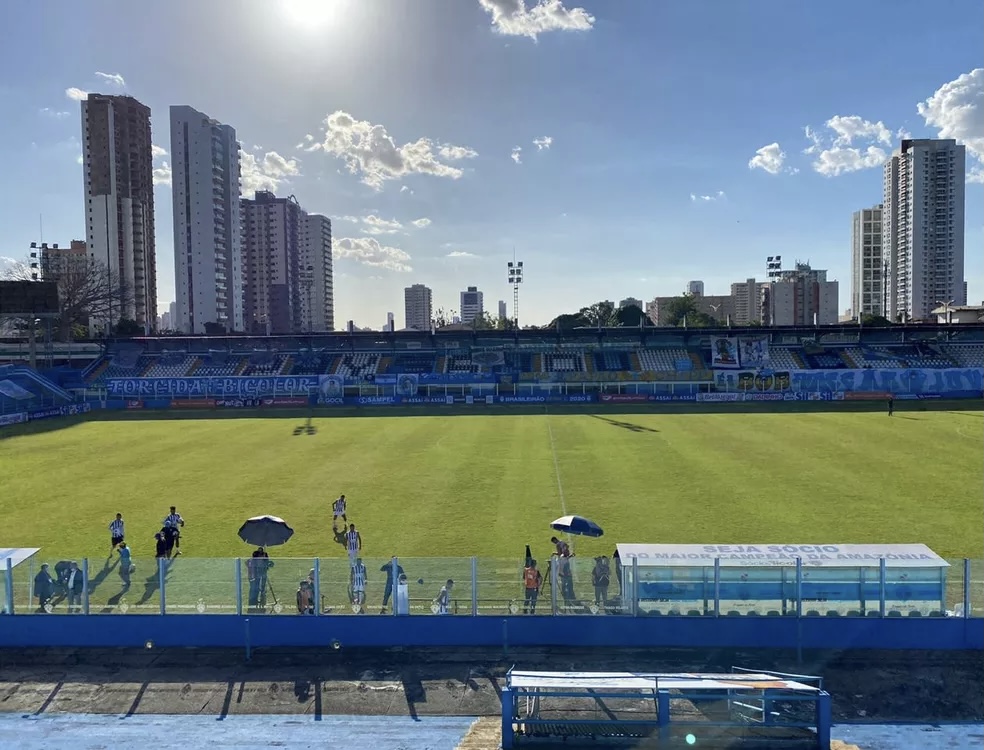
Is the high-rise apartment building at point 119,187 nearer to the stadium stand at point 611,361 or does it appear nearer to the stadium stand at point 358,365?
the stadium stand at point 358,365

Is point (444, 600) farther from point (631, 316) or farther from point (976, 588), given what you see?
point (631, 316)

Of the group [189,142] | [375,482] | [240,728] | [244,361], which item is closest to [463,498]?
[375,482]

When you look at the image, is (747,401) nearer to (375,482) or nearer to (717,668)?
(375,482)

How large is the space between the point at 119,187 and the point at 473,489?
11705 cm

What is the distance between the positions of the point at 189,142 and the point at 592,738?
127156 millimetres

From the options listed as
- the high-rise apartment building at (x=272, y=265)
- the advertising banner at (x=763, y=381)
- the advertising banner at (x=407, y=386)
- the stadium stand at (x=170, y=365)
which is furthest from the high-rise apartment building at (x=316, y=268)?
the advertising banner at (x=763, y=381)

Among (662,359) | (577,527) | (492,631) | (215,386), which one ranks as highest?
(662,359)

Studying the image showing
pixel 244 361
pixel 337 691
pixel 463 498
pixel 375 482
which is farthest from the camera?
pixel 244 361

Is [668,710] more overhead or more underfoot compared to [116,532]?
more underfoot

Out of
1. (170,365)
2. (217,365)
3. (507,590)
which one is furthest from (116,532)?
(170,365)

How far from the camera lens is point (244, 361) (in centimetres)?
6600

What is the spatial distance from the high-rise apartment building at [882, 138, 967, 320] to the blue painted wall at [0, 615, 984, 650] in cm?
16220

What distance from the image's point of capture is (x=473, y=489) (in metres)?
24.9

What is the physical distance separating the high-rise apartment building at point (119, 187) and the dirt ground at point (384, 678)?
362 feet
